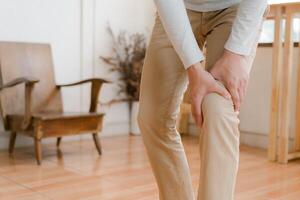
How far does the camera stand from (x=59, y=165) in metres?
2.46

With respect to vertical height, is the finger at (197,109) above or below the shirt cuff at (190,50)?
below

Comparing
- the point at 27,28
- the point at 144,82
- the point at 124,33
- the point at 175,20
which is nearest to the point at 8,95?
the point at 27,28

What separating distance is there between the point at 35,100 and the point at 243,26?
207 centimetres

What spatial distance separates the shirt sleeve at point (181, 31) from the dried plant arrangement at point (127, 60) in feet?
7.77

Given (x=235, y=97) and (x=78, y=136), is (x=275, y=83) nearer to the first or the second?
(x=78, y=136)

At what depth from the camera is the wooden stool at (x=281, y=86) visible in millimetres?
2559

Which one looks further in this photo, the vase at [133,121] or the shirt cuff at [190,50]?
the vase at [133,121]

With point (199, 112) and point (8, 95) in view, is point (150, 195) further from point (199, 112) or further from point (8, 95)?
point (8, 95)

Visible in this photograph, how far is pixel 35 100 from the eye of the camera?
280 cm

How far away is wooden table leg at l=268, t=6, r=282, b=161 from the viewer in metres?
2.58

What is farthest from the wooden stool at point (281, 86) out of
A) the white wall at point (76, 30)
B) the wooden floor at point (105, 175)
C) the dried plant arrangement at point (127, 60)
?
the white wall at point (76, 30)

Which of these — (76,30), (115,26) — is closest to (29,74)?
(76,30)

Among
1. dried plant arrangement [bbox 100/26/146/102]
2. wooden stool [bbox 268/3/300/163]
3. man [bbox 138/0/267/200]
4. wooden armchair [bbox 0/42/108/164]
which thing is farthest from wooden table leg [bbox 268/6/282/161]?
man [bbox 138/0/267/200]

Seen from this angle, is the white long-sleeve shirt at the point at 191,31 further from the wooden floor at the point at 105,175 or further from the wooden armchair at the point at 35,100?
the wooden armchair at the point at 35,100
